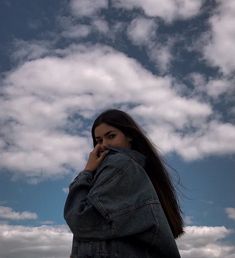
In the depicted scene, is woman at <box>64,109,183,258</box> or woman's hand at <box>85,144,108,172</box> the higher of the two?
woman's hand at <box>85,144,108,172</box>

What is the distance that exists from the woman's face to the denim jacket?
25.1 inches

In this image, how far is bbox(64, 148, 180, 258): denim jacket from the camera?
398 cm

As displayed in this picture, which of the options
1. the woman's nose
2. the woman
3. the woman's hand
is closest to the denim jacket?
the woman

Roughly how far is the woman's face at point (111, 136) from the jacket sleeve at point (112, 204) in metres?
0.60

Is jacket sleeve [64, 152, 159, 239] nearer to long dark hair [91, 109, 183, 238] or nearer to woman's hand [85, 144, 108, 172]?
woman's hand [85, 144, 108, 172]

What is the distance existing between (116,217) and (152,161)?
4.15 ft

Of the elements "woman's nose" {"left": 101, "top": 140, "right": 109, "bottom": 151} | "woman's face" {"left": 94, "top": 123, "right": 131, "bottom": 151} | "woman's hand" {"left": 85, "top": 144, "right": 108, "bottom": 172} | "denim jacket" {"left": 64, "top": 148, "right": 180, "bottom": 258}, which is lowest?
"denim jacket" {"left": 64, "top": 148, "right": 180, "bottom": 258}

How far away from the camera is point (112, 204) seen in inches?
159

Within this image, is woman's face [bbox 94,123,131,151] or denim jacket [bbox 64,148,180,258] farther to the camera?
woman's face [bbox 94,123,131,151]

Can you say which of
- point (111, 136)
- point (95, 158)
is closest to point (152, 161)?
point (111, 136)

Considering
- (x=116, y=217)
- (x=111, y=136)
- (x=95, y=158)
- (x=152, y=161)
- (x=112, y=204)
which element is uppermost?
(x=111, y=136)

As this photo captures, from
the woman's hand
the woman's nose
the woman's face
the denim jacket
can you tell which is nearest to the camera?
the denim jacket

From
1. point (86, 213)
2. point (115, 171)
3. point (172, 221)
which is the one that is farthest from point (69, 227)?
point (172, 221)

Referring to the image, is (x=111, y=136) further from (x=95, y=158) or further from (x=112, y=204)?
(x=112, y=204)
